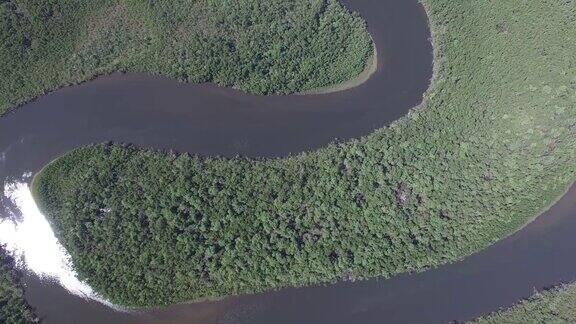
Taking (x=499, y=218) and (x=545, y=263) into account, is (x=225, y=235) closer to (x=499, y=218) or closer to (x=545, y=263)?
(x=499, y=218)

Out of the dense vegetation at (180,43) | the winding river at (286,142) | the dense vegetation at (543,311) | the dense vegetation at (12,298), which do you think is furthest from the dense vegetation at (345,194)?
the dense vegetation at (180,43)

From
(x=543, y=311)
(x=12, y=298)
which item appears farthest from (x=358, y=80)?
(x=12, y=298)

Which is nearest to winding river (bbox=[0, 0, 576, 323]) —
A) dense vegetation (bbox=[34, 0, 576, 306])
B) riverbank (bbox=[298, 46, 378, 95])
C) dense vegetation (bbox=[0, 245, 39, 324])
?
riverbank (bbox=[298, 46, 378, 95])

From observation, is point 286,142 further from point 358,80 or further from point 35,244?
Result: point 35,244

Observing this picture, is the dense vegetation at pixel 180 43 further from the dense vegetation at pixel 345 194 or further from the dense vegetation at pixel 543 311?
the dense vegetation at pixel 543 311

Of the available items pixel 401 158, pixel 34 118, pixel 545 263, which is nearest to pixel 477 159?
pixel 401 158

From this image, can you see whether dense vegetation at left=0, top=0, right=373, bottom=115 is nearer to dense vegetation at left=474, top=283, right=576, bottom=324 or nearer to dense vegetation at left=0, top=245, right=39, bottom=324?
dense vegetation at left=0, top=245, right=39, bottom=324
